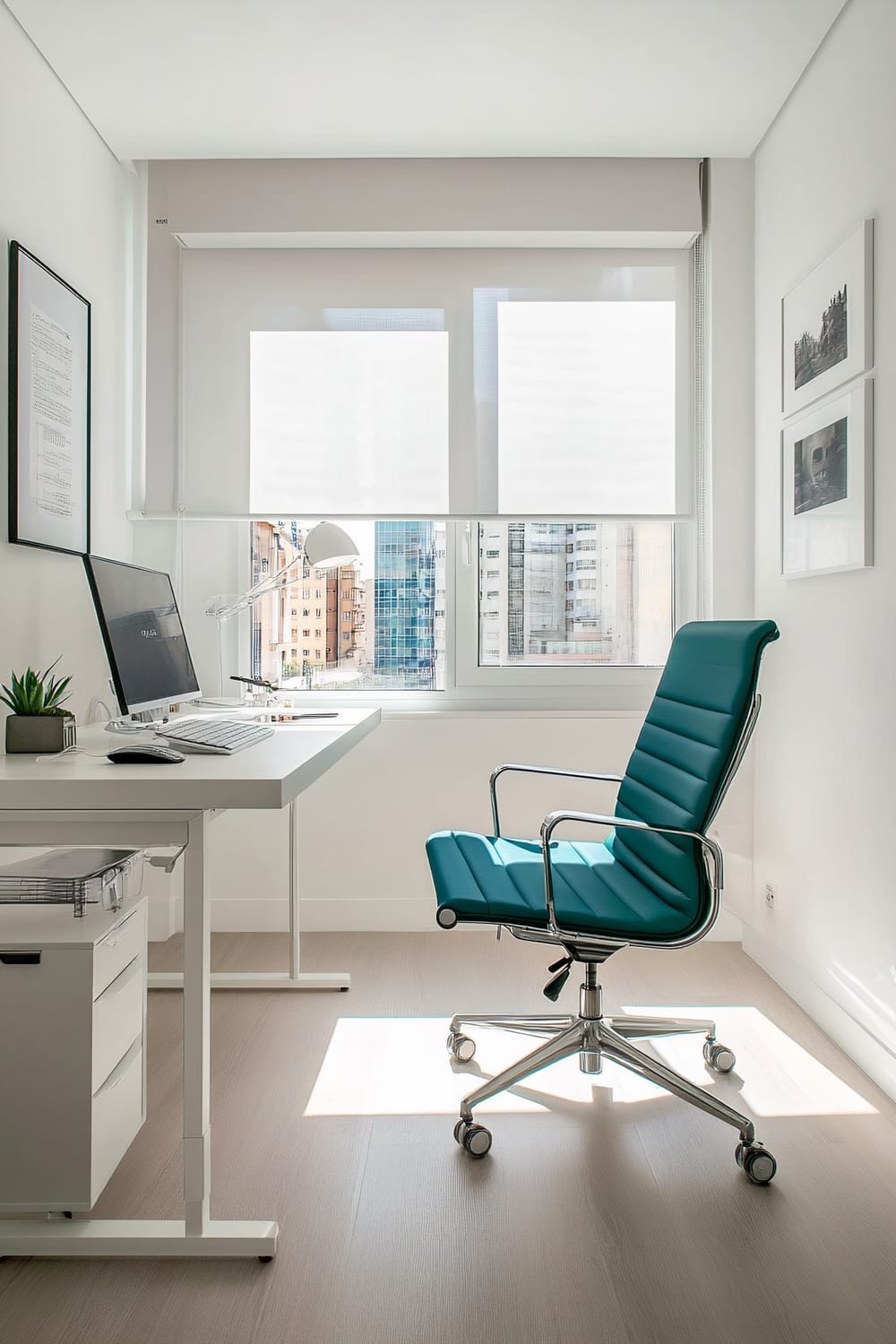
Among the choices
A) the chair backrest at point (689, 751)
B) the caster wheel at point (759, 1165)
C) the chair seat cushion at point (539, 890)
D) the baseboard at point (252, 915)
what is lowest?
the caster wheel at point (759, 1165)

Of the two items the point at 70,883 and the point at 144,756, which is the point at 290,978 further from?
the point at 144,756

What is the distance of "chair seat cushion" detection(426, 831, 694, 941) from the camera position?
1.77 meters

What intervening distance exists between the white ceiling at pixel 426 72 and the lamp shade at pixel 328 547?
50.9 inches

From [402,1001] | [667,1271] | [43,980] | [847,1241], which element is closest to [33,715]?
[43,980]

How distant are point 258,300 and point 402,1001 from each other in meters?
2.45

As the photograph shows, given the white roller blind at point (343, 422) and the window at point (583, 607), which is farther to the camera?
the window at point (583, 607)

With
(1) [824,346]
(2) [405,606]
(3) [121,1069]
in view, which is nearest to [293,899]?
(3) [121,1069]

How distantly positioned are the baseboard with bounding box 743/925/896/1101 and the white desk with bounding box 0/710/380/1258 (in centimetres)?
145

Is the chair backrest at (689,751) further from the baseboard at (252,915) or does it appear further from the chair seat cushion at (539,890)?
the baseboard at (252,915)

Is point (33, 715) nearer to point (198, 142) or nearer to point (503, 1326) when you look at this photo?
point (503, 1326)

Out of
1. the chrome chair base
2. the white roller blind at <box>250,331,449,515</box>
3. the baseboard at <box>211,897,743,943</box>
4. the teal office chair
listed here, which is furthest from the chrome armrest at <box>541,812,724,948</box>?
the white roller blind at <box>250,331,449,515</box>

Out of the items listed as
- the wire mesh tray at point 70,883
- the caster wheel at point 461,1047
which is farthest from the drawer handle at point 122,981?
the caster wheel at point 461,1047

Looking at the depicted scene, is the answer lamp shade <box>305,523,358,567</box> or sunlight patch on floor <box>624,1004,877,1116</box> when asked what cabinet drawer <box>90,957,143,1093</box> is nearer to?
sunlight patch on floor <box>624,1004,877,1116</box>

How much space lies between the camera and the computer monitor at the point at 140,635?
193 cm
